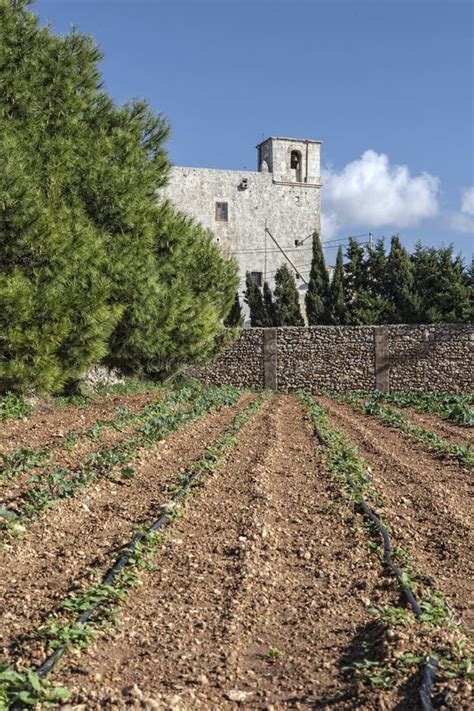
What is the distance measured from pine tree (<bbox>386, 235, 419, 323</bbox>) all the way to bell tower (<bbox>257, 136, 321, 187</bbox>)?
11.1m

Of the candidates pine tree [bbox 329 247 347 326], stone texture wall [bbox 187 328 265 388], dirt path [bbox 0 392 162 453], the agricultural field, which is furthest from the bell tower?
the agricultural field

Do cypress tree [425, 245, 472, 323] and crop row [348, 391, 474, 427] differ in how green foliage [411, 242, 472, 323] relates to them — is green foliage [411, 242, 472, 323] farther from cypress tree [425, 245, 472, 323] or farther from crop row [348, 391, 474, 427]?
crop row [348, 391, 474, 427]

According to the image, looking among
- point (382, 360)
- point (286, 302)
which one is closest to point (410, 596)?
point (382, 360)

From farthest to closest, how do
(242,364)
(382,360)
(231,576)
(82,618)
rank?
(242,364) → (382,360) → (231,576) → (82,618)

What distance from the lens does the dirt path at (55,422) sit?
967 cm

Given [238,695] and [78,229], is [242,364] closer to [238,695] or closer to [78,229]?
[78,229]

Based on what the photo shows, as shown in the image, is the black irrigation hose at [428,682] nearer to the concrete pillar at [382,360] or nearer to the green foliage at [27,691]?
the green foliage at [27,691]

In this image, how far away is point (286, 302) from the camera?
3638 centimetres

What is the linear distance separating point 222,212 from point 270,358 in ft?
56.0

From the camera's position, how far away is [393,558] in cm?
513

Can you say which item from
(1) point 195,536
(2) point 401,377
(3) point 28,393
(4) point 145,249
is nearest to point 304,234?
(2) point 401,377

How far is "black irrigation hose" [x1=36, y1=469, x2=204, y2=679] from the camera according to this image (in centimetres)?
327

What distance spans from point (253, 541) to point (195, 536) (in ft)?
1.73

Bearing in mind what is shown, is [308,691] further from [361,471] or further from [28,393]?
[28,393]
